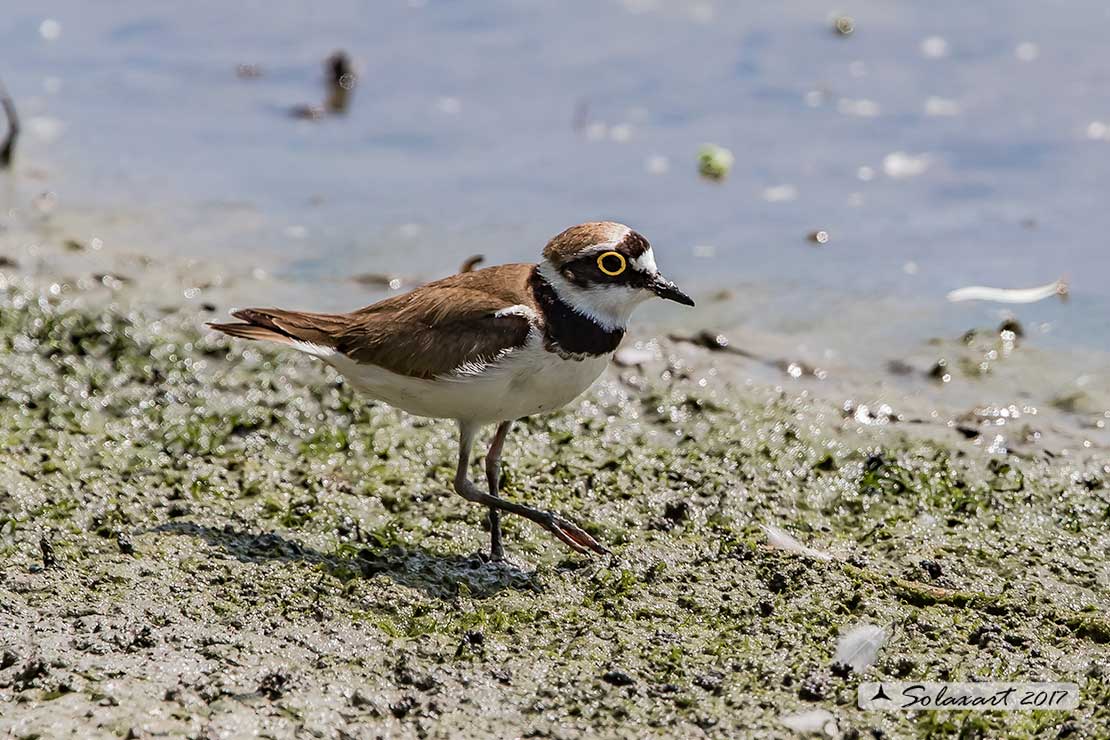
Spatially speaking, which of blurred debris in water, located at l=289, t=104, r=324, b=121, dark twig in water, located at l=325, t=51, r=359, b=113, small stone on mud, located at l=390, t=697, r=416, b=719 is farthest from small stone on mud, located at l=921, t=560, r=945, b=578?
dark twig in water, located at l=325, t=51, r=359, b=113

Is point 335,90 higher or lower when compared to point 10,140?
higher

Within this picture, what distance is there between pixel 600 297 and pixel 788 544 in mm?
1306

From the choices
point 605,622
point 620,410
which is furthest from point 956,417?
point 605,622

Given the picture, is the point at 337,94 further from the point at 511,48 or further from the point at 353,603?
the point at 353,603

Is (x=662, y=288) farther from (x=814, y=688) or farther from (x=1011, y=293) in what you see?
(x=1011, y=293)

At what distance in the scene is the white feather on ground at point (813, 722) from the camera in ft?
14.5

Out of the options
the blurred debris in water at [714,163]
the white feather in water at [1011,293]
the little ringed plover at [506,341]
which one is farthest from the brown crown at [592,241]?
the blurred debris in water at [714,163]

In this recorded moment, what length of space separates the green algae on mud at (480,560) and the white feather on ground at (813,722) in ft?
0.15

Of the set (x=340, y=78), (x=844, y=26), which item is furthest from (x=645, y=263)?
(x=844, y=26)

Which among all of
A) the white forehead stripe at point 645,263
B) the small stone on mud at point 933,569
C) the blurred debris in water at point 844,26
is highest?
the blurred debris in water at point 844,26

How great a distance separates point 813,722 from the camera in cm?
445

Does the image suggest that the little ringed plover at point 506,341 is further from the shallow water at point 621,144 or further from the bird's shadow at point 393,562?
the shallow water at point 621,144

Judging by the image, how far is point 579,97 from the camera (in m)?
12.1

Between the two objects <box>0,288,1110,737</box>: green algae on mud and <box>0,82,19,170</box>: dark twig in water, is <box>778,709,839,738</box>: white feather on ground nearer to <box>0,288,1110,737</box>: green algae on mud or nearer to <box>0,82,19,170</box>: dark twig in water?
<box>0,288,1110,737</box>: green algae on mud
